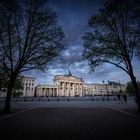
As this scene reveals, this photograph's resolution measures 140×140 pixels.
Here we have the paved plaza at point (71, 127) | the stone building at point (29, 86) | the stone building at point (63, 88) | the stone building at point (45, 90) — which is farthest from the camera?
the stone building at point (63, 88)

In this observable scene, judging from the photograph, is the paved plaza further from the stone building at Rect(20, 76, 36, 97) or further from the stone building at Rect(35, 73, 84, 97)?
the stone building at Rect(20, 76, 36, 97)

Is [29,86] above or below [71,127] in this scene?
above

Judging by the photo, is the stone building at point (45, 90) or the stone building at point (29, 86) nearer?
the stone building at point (29, 86)

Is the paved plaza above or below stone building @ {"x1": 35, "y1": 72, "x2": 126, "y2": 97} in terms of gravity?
below

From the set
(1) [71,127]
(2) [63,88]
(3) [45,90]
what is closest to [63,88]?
(2) [63,88]

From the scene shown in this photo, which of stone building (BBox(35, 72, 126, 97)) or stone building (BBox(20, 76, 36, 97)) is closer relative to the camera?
stone building (BBox(20, 76, 36, 97))

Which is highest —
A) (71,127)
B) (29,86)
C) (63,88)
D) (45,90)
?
(29,86)

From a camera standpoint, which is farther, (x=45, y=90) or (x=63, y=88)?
(x=63, y=88)

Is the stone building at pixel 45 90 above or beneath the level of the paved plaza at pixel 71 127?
above

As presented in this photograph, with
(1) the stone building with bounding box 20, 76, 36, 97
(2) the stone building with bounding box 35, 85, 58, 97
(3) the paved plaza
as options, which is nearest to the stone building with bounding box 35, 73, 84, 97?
(2) the stone building with bounding box 35, 85, 58, 97

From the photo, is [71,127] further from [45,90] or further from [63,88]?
[63,88]

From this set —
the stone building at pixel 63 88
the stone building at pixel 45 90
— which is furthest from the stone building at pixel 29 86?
the stone building at pixel 63 88

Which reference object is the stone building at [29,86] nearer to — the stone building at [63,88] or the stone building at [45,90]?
the stone building at [45,90]

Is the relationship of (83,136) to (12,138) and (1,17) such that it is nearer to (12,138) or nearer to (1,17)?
(12,138)
